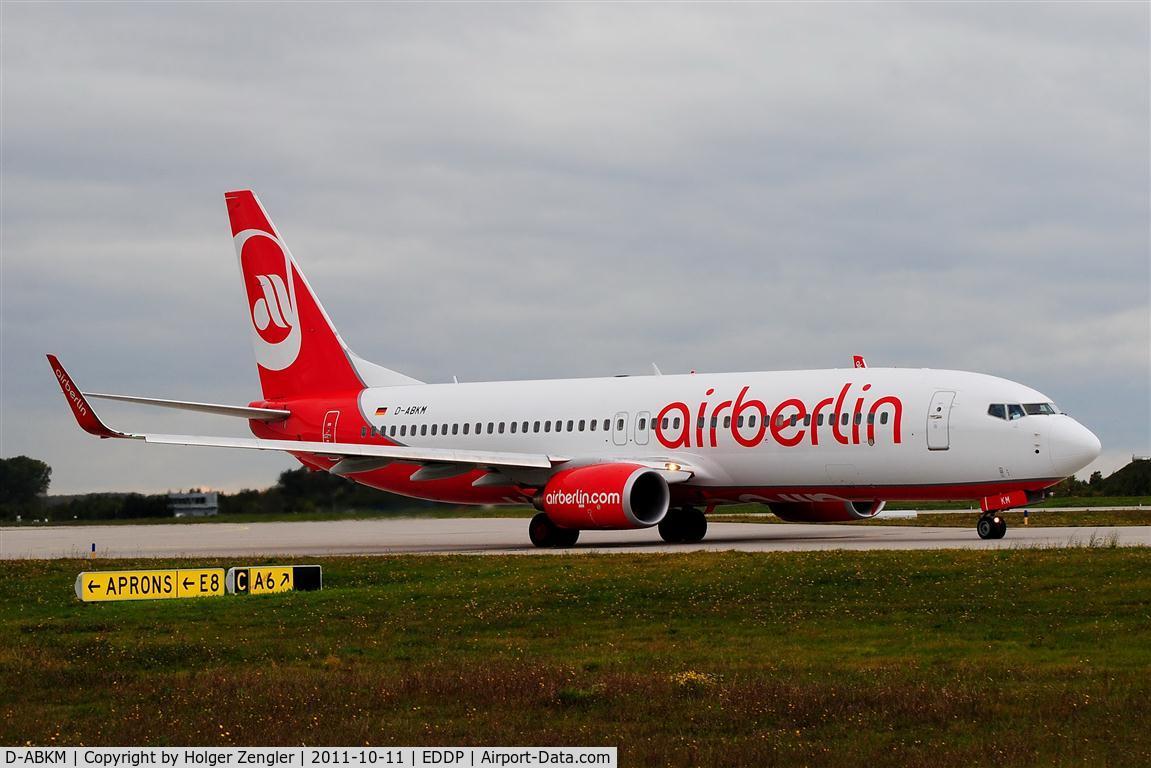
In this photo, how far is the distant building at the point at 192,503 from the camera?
59031 millimetres

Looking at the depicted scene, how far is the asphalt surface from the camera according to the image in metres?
32.5

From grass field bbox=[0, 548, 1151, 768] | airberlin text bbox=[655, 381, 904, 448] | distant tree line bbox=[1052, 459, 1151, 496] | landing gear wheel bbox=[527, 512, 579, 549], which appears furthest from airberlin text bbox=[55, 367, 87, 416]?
distant tree line bbox=[1052, 459, 1151, 496]

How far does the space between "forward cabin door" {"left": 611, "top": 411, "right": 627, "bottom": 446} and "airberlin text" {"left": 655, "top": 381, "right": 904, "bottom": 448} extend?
0.97m

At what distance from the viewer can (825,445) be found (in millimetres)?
33438

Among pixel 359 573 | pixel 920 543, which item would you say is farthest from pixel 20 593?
pixel 920 543

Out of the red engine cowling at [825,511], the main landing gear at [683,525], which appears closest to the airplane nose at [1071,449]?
the red engine cowling at [825,511]

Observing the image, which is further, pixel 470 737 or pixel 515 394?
pixel 515 394

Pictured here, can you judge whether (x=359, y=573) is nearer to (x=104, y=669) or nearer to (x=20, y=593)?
(x=20, y=593)

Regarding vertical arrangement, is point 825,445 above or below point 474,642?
above

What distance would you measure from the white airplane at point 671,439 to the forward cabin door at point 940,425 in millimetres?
30

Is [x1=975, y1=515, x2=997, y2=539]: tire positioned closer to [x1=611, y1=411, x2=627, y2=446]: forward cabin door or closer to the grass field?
the grass field

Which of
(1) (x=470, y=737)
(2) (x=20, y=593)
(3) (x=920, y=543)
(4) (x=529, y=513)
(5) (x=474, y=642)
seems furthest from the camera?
(4) (x=529, y=513)

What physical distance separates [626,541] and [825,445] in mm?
7237

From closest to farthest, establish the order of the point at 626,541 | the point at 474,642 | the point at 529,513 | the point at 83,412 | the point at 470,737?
the point at 470,737, the point at 474,642, the point at 83,412, the point at 626,541, the point at 529,513
